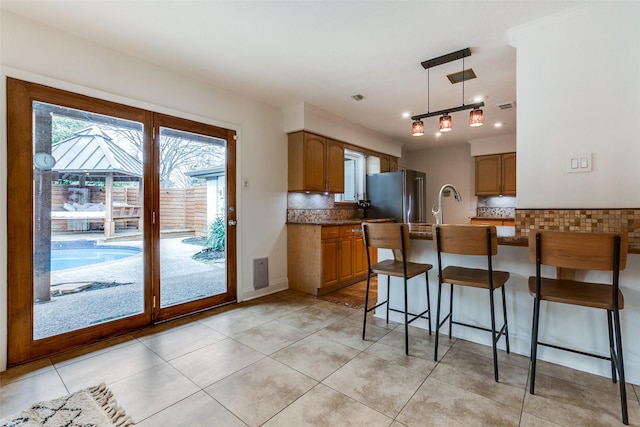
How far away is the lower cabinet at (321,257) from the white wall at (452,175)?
119 inches

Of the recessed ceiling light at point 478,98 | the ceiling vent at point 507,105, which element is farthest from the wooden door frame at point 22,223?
the ceiling vent at point 507,105

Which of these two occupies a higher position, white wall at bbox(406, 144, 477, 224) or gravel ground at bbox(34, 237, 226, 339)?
white wall at bbox(406, 144, 477, 224)

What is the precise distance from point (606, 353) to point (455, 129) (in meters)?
4.02

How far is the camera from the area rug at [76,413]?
5.04 ft

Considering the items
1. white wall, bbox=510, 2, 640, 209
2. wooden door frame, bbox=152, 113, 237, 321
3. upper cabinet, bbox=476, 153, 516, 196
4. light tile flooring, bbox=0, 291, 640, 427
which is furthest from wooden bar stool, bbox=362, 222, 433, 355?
upper cabinet, bbox=476, 153, 516, 196

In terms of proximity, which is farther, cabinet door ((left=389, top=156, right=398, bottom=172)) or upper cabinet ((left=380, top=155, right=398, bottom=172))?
cabinet door ((left=389, top=156, right=398, bottom=172))

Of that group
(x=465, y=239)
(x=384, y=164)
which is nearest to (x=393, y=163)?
(x=384, y=164)

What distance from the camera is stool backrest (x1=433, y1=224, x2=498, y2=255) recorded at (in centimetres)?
196

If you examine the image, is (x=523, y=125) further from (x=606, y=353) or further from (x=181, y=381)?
(x=181, y=381)

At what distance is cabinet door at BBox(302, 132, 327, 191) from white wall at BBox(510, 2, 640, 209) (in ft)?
8.28

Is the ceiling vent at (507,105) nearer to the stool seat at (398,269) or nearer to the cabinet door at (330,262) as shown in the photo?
the stool seat at (398,269)

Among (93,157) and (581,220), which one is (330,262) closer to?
(581,220)

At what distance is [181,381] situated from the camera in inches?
76.3

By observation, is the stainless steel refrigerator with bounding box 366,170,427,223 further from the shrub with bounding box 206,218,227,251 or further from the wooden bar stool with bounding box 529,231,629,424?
the wooden bar stool with bounding box 529,231,629,424
